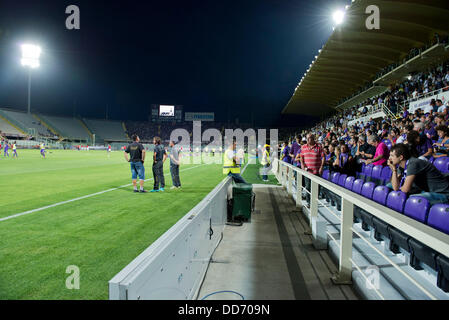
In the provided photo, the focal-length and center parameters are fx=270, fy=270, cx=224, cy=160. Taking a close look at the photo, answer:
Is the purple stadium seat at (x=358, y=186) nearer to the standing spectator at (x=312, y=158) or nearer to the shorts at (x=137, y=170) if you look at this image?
the standing spectator at (x=312, y=158)

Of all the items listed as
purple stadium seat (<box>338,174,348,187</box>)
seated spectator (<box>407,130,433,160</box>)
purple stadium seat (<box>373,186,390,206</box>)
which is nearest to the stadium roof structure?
seated spectator (<box>407,130,433,160</box>)

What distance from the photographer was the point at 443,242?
1.39 m

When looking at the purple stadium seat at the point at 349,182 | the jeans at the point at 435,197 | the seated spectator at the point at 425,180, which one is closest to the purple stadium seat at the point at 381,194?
the seated spectator at the point at 425,180

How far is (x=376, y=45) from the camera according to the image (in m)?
22.4

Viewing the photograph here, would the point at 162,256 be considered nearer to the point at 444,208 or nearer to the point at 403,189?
the point at 444,208

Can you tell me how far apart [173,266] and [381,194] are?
3.37 meters

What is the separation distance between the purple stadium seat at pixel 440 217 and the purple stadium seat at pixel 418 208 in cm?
11

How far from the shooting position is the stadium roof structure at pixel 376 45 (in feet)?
57.3

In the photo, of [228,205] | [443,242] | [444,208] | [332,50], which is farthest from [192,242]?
[332,50]

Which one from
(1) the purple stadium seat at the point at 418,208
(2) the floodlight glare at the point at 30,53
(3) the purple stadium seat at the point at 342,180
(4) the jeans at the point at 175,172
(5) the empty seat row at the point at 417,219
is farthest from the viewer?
(2) the floodlight glare at the point at 30,53

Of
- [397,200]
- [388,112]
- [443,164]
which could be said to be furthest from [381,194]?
[388,112]

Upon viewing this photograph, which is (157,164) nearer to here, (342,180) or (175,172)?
(175,172)

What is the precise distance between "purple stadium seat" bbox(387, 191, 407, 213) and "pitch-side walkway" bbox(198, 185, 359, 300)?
1.12m

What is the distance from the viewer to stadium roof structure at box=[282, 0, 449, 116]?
57.3 ft
